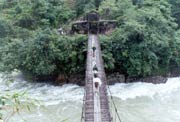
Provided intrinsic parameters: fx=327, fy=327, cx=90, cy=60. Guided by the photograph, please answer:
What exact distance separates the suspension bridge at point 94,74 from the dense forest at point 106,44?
22.4 inches

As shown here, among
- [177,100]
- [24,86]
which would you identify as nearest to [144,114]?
[177,100]

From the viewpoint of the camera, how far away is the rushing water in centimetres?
1214

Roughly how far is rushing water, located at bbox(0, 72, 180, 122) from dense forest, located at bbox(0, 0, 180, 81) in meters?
0.73

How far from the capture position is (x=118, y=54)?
1502cm

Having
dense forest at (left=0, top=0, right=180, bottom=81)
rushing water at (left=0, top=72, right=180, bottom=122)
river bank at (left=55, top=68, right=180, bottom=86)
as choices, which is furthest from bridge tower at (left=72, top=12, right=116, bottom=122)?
rushing water at (left=0, top=72, right=180, bottom=122)

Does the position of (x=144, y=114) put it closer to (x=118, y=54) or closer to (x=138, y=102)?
(x=138, y=102)

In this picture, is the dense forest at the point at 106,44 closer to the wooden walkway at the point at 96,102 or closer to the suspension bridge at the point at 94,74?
the suspension bridge at the point at 94,74

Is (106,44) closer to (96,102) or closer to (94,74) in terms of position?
(94,74)

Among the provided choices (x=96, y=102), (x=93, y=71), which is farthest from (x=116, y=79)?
(x=96, y=102)

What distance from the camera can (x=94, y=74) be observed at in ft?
35.1

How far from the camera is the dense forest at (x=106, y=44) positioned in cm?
1464

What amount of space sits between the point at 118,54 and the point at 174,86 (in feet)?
9.61

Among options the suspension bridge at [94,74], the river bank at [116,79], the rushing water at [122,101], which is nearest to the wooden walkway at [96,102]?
the suspension bridge at [94,74]

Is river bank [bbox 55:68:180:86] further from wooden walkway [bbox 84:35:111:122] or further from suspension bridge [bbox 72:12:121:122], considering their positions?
wooden walkway [bbox 84:35:111:122]
